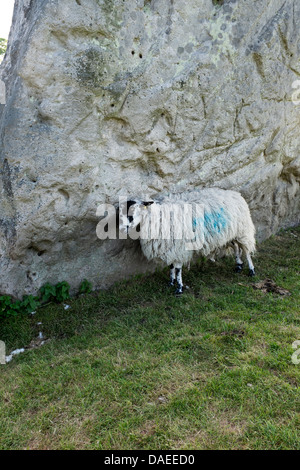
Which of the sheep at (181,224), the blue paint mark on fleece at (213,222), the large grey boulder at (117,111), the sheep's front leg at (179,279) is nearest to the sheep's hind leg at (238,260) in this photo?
the sheep at (181,224)

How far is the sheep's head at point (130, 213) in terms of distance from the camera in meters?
4.74

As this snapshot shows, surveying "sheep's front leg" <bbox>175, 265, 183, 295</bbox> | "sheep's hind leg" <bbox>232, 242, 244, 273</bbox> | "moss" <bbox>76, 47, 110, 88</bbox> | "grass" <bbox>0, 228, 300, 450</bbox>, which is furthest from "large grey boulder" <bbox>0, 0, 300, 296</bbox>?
"sheep's hind leg" <bbox>232, 242, 244, 273</bbox>

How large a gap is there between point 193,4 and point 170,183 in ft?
8.05

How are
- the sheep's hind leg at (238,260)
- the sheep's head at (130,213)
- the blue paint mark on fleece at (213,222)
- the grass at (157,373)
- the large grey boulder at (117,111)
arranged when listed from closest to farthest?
1. the grass at (157,373)
2. the large grey boulder at (117,111)
3. the sheep's head at (130,213)
4. the blue paint mark on fleece at (213,222)
5. the sheep's hind leg at (238,260)

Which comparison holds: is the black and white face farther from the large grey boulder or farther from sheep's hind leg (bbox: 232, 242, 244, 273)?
sheep's hind leg (bbox: 232, 242, 244, 273)

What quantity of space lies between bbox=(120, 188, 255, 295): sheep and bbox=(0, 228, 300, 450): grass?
0.63 meters

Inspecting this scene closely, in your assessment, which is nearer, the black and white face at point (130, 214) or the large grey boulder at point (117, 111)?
the large grey boulder at point (117, 111)

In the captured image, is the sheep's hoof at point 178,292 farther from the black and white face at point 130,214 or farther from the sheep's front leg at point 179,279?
the black and white face at point 130,214

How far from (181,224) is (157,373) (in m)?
2.17

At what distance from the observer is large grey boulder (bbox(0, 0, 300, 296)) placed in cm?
418

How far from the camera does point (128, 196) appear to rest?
5047mm

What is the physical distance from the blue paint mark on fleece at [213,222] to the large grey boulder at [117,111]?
0.73m

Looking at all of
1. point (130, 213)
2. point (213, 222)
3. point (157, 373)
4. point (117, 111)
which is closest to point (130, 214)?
point (130, 213)
